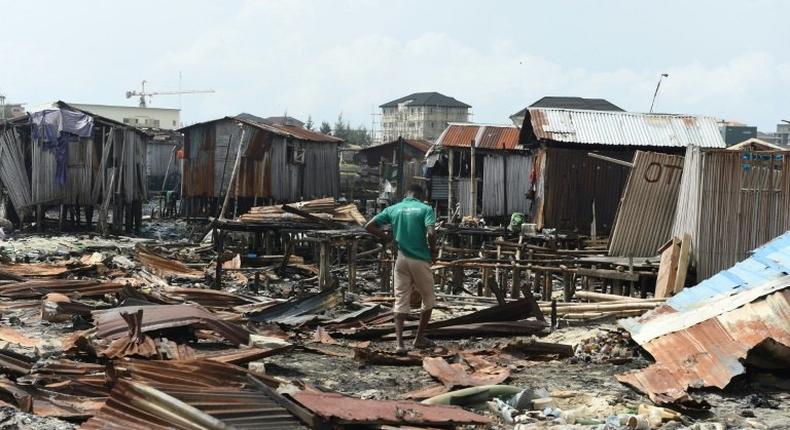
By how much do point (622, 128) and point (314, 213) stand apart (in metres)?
8.53

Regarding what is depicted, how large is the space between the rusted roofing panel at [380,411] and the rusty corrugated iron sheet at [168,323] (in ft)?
8.57

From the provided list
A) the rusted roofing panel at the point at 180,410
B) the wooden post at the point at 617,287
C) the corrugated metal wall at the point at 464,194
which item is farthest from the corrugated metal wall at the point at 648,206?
the corrugated metal wall at the point at 464,194

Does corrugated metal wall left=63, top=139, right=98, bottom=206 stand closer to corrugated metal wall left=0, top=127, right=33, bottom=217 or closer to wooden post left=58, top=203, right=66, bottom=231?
wooden post left=58, top=203, right=66, bottom=231

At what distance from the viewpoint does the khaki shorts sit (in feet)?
31.1

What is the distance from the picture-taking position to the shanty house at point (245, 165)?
32.5 m

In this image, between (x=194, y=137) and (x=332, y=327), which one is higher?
(x=194, y=137)

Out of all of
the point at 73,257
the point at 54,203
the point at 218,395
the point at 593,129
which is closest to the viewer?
the point at 218,395

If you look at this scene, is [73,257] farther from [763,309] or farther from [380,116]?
[380,116]

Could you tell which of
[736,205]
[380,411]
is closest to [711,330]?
[380,411]

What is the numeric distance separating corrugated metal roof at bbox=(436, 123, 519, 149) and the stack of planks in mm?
7599

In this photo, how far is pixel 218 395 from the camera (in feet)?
20.9

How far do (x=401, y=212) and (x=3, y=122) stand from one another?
2312 cm

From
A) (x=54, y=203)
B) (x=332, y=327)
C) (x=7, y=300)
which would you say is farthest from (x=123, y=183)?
(x=332, y=327)

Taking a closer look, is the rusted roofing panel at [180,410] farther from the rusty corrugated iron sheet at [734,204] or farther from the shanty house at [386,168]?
the shanty house at [386,168]
